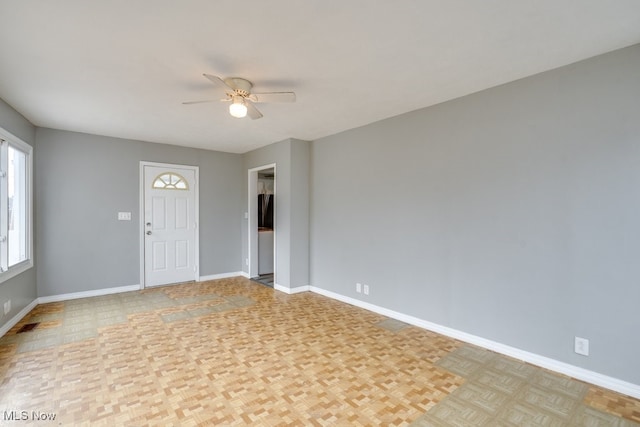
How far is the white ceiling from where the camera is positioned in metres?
1.85

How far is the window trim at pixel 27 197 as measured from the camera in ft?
10.9

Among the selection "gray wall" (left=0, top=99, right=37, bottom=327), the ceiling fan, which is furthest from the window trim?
the ceiling fan

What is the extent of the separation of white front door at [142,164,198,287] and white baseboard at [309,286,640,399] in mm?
3568

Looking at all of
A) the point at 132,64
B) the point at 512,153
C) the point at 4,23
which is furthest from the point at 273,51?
the point at 512,153

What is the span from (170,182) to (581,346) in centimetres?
587

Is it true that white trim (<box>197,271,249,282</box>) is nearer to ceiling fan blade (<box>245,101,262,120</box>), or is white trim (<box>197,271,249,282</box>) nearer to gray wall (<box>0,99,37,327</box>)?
Result: gray wall (<box>0,99,37,327</box>)

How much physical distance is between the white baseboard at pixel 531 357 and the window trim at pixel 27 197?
4.35m

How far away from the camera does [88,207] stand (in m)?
4.72

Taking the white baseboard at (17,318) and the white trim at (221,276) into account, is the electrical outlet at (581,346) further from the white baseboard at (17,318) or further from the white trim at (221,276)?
the white baseboard at (17,318)

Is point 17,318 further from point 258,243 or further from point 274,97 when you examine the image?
point 274,97

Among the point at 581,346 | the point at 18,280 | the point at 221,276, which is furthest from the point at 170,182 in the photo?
the point at 581,346

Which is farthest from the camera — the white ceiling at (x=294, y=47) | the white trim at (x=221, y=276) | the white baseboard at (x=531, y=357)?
the white trim at (x=221, y=276)

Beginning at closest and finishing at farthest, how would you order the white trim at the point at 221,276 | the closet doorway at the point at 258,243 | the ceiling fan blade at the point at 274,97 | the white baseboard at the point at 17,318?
the ceiling fan blade at the point at 274,97
the white baseboard at the point at 17,318
the white trim at the point at 221,276
the closet doorway at the point at 258,243

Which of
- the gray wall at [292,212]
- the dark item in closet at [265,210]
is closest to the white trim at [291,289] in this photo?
the gray wall at [292,212]
